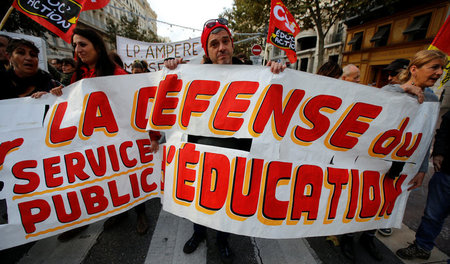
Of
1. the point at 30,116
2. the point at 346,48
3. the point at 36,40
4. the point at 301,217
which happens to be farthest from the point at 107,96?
the point at 346,48

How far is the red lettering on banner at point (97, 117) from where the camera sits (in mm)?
1723

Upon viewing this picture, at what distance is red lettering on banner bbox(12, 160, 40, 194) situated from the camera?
1.56 metres

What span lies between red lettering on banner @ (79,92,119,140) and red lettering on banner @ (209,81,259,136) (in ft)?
3.18

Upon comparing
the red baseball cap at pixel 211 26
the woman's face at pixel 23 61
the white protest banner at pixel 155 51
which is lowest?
the woman's face at pixel 23 61

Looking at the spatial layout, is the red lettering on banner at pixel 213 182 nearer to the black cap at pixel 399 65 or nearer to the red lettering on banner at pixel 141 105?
the red lettering on banner at pixel 141 105

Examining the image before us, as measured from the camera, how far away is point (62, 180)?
164 centimetres

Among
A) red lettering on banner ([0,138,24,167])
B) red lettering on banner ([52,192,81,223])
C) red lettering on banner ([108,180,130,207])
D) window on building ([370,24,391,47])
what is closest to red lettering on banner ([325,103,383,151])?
red lettering on banner ([108,180,130,207])

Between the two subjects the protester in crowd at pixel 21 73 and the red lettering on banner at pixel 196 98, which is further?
the protester in crowd at pixel 21 73

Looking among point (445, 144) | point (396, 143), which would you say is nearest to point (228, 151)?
point (396, 143)

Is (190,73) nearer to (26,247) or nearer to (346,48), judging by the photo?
(26,247)

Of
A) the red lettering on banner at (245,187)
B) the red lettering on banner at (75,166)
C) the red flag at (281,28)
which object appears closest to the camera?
the red lettering on banner at (245,187)

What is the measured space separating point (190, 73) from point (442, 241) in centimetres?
342

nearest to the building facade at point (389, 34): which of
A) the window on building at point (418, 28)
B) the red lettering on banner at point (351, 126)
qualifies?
the window on building at point (418, 28)

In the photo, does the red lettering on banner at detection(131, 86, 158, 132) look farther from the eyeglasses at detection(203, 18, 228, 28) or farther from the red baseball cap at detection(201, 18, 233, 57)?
the eyeglasses at detection(203, 18, 228, 28)
